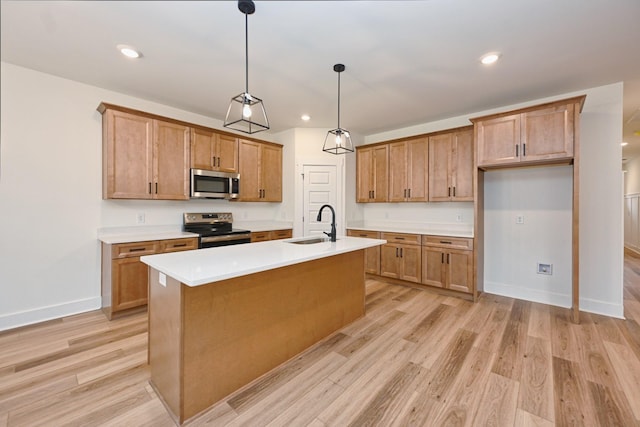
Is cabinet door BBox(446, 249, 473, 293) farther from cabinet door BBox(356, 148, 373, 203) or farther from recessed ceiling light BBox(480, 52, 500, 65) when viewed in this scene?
recessed ceiling light BBox(480, 52, 500, 65)

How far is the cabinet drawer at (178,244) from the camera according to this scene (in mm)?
3351

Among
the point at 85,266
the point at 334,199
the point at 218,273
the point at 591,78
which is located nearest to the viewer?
the point at 218,273

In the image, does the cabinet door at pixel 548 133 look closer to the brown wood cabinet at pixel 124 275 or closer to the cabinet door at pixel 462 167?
the cabinet door at pixel 462 167

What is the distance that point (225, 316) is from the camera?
190 cm

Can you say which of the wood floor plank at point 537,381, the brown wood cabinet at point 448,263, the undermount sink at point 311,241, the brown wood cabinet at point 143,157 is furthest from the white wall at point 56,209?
the wood floor plank at point 537,381

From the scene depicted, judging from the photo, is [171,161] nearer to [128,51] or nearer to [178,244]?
[178,244]

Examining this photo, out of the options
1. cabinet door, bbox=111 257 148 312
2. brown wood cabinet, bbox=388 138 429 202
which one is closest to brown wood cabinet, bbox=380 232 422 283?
brown wood cabinet, bbox=388 138 429 202

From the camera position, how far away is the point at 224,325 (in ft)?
6.23

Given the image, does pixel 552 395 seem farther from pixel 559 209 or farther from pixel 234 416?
pixel 559 209

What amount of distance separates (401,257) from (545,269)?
1.76m

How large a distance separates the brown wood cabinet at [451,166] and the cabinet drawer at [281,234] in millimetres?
2284

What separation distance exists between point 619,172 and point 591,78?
1067 millimetres

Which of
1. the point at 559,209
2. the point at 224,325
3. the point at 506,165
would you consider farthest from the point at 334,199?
the point at 224,325

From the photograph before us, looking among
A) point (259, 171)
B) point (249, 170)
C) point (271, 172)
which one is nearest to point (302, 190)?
point (271, 172)
